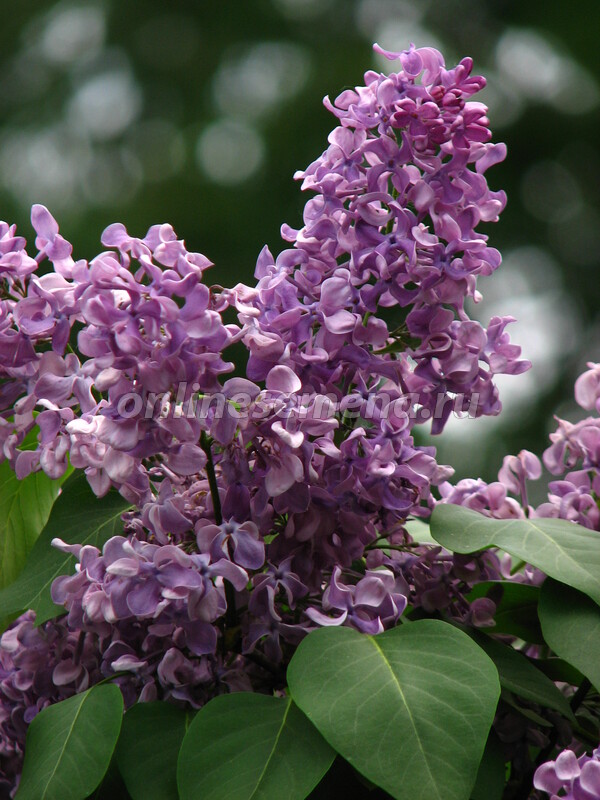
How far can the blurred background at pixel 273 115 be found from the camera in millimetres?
3629

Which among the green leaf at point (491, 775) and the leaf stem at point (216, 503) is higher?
the leaf stem at point (216, 503)

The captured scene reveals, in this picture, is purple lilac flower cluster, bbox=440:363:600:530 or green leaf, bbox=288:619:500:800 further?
purple lilac flower cluster, bbox=440:363:600:530

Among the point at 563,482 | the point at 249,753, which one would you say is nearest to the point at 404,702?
the point at 249,753

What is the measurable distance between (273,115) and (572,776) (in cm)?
366

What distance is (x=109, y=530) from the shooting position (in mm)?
467

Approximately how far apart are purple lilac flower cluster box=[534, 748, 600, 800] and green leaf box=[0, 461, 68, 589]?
31 cm

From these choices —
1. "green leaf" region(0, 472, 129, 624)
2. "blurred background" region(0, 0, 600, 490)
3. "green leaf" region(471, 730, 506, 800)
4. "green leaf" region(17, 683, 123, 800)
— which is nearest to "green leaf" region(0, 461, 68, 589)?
"green leaf" region(0, 472, 129, 624)

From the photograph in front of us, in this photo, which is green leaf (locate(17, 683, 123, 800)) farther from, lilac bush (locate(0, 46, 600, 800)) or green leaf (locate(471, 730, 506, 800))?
green leaf (locate(471, 730, 506, 800))

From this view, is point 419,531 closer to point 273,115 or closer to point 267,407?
point 267,407

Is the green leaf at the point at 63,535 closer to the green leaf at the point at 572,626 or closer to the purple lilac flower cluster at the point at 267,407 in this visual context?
the purple lilac flower cluster at the point at 267,407

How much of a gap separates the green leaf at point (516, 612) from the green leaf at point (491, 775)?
0.07 metres

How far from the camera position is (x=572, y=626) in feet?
1.28

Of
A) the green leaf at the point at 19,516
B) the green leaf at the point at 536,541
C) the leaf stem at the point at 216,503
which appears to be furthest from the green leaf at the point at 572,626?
the green leaf at the point at 19,516

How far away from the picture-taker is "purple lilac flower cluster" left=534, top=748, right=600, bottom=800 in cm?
32
